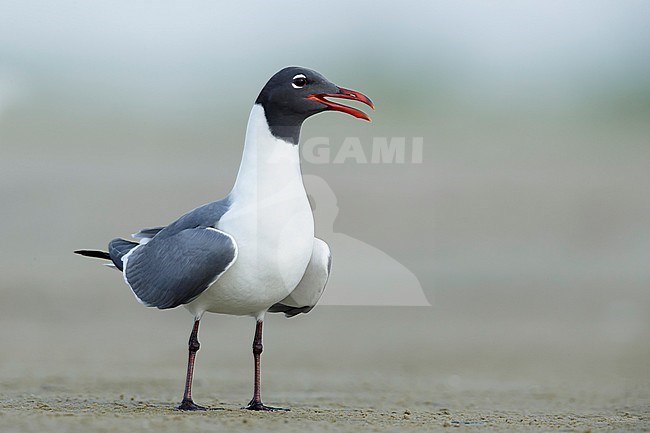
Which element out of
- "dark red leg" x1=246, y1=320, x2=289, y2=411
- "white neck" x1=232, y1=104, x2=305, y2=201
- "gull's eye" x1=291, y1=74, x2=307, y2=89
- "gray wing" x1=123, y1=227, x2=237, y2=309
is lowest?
"dark red leg" x1=246, y1=320, x2=289, y2=411

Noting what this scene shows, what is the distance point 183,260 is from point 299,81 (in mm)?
1074

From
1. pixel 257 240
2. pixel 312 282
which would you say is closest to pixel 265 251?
pixel 257 240

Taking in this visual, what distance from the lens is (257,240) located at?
5.77 metres

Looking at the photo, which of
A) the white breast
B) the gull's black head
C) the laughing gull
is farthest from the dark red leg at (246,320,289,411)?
the gull's black head

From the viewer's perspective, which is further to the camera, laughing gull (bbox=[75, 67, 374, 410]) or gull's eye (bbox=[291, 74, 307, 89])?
gull's eye (bbox=[291, 74, 307, 89])

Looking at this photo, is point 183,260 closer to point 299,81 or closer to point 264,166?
point 264,166

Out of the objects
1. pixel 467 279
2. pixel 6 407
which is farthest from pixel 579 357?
pixel 6 407

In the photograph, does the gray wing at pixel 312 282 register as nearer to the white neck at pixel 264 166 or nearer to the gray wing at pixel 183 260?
the white neck at pixel 264 166

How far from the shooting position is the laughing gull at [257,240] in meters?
5.76

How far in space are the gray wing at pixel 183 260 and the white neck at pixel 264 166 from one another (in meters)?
Result: 0.16

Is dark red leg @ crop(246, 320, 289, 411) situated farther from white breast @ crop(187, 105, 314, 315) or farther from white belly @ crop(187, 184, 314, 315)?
white belly @ crop(187, 184, 314, 315)

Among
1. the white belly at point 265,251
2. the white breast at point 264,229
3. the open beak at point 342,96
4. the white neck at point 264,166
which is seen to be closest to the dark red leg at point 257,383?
the white breast at point 264,229

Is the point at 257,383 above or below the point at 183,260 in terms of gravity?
below

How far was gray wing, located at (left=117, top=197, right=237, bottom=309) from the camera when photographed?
570cm
